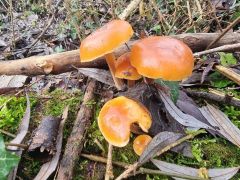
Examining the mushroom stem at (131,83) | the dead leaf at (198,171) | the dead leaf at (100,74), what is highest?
the mushroom stem at (131,83)

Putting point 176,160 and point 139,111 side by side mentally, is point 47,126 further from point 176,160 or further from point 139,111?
point 176,160

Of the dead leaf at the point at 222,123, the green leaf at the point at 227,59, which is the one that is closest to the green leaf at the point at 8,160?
the dead leaf at the point at 222,123

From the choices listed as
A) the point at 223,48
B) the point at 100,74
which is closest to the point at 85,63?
the point at 100,74

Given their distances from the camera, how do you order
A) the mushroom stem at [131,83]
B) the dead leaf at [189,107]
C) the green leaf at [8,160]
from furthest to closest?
the mushroom stem at [131,83]
the dead leaf at [189,107]
the green leaf at [8,160]

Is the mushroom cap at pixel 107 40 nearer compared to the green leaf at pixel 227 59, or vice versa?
the mushroom cap at pixel 107 40

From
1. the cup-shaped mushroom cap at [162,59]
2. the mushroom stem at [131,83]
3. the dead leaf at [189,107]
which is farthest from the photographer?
the mushroom stem at [131,83]

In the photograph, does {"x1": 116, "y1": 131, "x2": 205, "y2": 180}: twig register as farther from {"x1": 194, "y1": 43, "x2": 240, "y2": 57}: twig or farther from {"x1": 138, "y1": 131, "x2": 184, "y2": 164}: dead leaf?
{"x1": 194, "y1": 43, "x2": 240, "y2": 57}: twig

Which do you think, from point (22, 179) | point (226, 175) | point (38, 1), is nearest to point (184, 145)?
point (226, 175)

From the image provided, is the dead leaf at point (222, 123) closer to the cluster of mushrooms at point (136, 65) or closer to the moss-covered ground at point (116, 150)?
the moss-covered ground at point (116, 150)

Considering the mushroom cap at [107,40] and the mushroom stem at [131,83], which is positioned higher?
the mushroom cap at [107,40]
